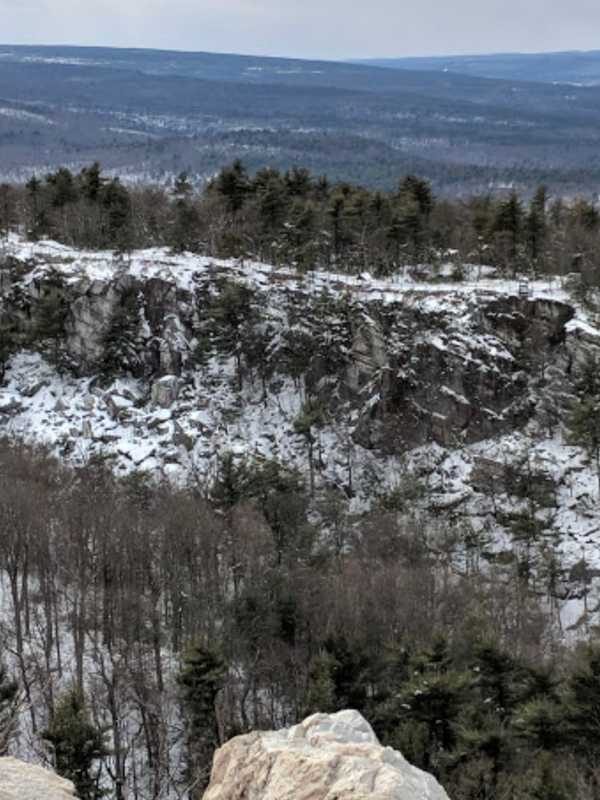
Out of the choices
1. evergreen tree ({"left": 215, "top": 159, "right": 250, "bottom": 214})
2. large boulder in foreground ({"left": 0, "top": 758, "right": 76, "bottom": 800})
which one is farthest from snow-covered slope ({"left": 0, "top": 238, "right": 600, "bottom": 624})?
large boulder in foreground ({"left": 0, "top": 758, "right": 76, "bottom": 800})

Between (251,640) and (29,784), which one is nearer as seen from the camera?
(29,784)

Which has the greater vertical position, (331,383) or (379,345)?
(379,345)

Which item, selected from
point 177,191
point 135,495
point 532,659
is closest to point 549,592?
point 532,659

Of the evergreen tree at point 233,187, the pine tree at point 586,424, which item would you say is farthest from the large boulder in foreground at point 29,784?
the evergreen tree at point 233,187

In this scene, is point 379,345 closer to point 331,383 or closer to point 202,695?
point 331,383

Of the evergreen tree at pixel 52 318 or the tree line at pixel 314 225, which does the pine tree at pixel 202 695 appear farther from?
the tree line at pixel 314 225

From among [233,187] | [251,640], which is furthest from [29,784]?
[233,187]
